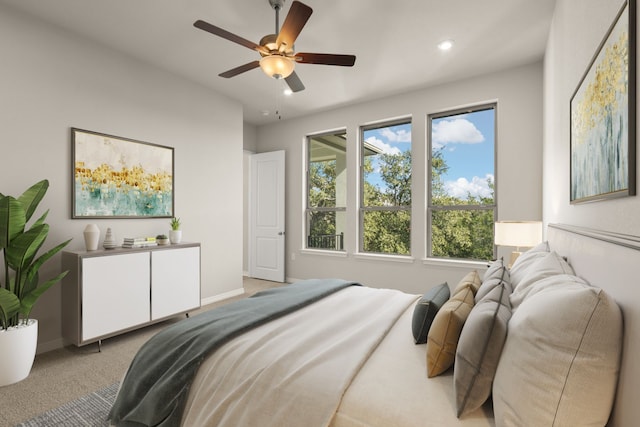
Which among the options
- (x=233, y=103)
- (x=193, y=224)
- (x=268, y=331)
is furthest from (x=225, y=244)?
(x=268, y=331)

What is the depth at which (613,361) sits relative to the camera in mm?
871

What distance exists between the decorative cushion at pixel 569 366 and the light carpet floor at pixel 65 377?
2564 mm

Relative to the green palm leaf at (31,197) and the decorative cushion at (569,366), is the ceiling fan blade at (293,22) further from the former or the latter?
the green palm leaf at (31,197)

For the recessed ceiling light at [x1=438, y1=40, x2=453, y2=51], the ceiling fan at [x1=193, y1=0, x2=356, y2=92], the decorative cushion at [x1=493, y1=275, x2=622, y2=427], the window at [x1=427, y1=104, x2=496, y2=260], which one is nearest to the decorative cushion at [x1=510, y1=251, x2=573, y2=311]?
the decorative cushion at [x1=493, y1=275, x2=622, y2=427]

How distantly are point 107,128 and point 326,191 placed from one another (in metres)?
3.07

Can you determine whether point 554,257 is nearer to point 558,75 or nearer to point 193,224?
point 558,75

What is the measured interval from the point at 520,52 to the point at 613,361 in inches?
136

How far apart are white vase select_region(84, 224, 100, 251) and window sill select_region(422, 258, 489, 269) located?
364cm

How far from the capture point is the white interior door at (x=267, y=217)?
5.58m

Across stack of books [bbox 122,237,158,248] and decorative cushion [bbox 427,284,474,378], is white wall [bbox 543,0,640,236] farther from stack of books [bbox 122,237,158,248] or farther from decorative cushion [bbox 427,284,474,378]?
stack of books [bbox 122,237,158,248]

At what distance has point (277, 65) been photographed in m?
2.41

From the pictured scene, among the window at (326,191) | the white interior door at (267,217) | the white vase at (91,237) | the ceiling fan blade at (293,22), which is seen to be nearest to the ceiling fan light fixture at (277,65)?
the ceiling fan blade at (293,22)

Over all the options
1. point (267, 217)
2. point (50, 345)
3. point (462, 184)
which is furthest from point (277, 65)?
point (267, 217)

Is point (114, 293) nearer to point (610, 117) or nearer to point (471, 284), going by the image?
point (471, 284)
